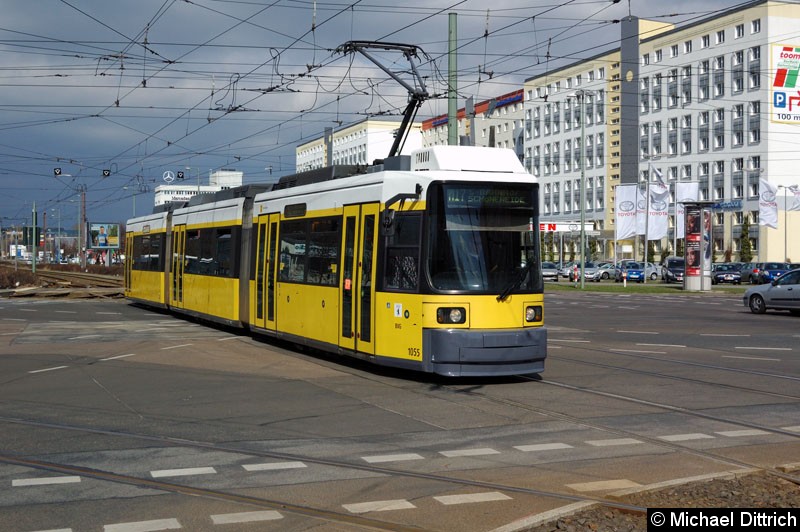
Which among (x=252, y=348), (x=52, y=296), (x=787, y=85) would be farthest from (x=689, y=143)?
(x=252, y=348)

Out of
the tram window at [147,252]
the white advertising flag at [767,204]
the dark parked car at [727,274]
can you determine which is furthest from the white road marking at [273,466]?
the dark parked car at [727,274]

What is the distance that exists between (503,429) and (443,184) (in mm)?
4253

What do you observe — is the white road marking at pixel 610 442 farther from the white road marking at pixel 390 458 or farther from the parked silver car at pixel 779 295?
the parked silver car at pixel 779 295

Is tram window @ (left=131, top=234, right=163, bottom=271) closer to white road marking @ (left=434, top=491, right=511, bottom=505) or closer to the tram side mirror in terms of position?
the tram side mirror

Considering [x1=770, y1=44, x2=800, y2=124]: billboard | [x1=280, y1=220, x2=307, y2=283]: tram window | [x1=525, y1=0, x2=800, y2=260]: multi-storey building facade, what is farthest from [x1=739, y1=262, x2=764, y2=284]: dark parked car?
→ [x1=280, y1=220, x2=307, y2=283]: tram window

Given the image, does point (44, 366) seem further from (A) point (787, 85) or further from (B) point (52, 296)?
(A) point (787, 85)

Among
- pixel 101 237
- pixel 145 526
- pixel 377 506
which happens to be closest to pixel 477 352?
pixel 377 506

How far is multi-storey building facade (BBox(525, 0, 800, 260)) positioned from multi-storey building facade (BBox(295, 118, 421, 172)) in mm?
16456

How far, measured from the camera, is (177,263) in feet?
86.9

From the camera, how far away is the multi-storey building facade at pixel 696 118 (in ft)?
242

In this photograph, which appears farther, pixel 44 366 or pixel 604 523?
pixel 44 366

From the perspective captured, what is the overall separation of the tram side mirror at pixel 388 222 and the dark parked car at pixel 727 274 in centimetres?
5433

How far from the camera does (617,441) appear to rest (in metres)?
9.15

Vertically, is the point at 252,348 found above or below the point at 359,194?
below
